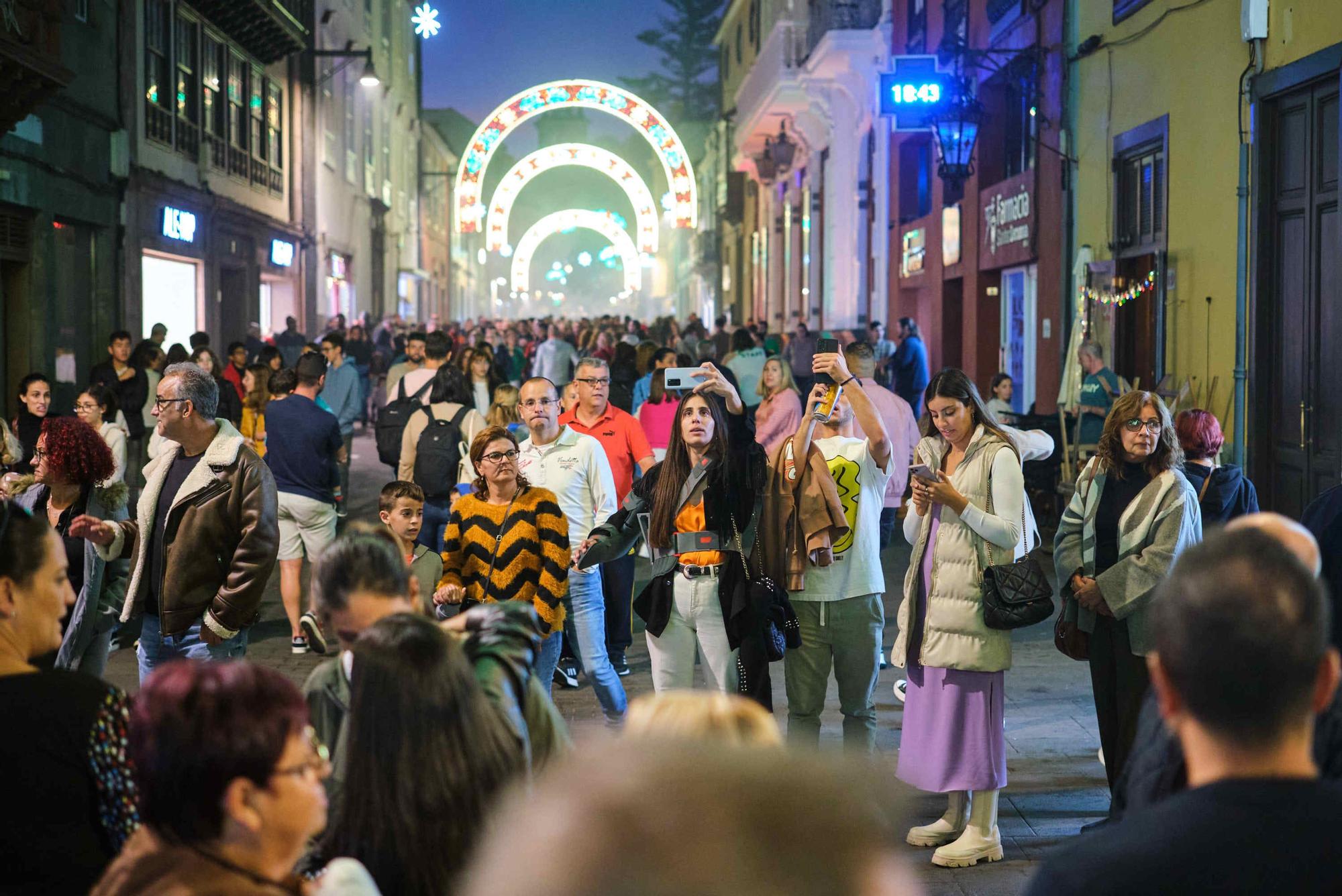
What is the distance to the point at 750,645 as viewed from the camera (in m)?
6.14

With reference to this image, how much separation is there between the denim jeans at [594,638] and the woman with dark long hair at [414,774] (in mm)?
4209

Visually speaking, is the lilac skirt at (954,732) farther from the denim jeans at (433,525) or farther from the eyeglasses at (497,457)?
the denim jeans at (433,525)

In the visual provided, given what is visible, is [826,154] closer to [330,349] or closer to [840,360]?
[330,349]

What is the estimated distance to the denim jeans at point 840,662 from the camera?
633 centimetres

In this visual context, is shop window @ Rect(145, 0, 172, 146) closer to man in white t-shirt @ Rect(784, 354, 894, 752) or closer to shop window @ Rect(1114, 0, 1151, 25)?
shop window @ Rect(1114, 0, 1151, 25)

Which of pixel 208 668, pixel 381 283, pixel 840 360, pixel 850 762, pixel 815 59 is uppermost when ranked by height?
pixel 815 59

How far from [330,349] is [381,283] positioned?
27.7 m

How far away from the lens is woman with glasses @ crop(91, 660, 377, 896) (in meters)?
2.34

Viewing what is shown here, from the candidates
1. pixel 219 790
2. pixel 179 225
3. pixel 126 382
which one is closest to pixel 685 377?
pixel 219 790

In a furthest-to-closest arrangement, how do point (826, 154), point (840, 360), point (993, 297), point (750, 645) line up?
1. point (826, 154)
2. point (993, 297)
3. point (840, 360)
4. point (750, 645)

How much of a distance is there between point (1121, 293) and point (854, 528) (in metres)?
8.25

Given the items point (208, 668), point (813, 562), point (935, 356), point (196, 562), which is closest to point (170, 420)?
point (196, 562)

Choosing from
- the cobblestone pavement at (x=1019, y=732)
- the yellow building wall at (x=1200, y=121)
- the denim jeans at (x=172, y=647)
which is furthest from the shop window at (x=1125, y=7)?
the denim jeans at (x=172, y=647)

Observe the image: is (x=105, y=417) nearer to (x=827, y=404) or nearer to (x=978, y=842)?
(x=827, y=404)
